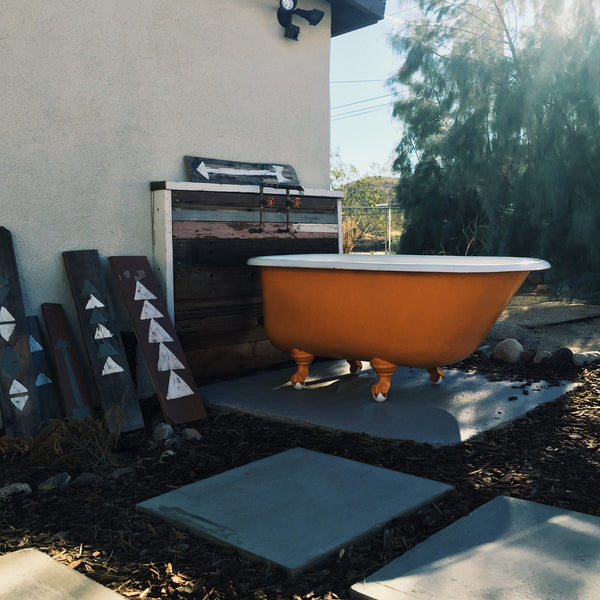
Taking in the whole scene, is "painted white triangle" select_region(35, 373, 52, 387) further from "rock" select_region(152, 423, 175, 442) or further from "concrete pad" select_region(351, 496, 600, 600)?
"concrete pad" select_region(351, 496, 600, 600)

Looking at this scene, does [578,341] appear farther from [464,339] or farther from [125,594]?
[125,594]

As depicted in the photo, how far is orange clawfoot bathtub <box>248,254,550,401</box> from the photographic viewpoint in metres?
2.77

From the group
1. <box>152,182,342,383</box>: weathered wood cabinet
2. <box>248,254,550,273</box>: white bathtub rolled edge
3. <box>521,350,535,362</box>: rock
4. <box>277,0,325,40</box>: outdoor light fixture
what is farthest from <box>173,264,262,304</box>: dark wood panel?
<box>521,350,535,362</box>: rock

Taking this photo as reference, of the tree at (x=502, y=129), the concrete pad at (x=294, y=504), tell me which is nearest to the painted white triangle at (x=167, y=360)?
the concrete pad at (x=294, y=504)

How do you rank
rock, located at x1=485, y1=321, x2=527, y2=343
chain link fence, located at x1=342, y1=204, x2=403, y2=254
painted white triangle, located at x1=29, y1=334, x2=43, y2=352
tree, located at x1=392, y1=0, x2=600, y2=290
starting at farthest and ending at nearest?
chain link fence, located at x1=342, y1=204, x2=403, y2=254
tree, located at x1=392, y1=0, x2=600, y2=290
rock, located at x1=485, y1=321, x2=527, y2=343
painted white triangle, located at x1=29, y1=334, x2=43, y2=352

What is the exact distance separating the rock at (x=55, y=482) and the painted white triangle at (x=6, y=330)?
695 mm

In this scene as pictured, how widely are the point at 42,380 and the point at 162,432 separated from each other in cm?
58

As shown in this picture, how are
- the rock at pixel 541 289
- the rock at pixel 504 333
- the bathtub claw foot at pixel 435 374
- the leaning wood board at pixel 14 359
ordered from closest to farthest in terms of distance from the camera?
the leaning wood board at pixel 14 359 → the bathtub claw foot at pixel 435 374 → the rock at pixel 504 333 → the rock at pixel 541 289

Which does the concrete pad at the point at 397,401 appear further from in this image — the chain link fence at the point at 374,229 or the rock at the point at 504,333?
the chain link fence at the point at 374,229

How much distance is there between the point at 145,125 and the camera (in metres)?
3.18

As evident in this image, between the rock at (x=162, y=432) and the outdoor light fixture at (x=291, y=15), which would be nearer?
the rock at (x=162, y=432)

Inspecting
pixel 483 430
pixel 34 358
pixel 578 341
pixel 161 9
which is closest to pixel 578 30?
pixel 578 341

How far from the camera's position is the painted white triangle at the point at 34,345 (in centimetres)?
270

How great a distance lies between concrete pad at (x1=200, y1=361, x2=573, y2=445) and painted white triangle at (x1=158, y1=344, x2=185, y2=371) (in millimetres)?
250
